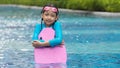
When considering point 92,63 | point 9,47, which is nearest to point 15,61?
point 92,63

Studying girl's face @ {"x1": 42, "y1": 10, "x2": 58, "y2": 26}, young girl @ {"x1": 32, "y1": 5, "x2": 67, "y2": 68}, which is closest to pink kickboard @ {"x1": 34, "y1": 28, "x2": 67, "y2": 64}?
young girl @ {"x1": 32, "y1": 5, "x2": 67, "y2": 68}

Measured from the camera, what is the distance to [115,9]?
87.2ft

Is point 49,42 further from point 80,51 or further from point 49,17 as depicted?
point 80,51

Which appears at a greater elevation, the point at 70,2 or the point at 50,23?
the point at 50,23

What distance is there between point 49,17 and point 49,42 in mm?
349

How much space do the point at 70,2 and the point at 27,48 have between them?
20.1 meters

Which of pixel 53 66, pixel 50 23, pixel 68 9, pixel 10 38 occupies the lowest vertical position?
pixel 68 9

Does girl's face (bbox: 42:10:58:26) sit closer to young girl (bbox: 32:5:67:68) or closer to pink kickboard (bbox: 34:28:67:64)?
young girl (bbox: 32:5:67:68)

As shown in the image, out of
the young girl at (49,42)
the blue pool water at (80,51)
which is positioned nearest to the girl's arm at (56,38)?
the young girl at (49,42)

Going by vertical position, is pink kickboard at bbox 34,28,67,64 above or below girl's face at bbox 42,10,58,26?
below

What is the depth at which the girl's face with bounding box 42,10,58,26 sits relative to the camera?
612 centimetres

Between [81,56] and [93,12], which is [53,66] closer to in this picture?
[81,56]

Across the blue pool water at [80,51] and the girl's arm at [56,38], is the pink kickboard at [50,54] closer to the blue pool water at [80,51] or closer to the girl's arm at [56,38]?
the girl's arm at [56,38]

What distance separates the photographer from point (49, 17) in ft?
20.1
